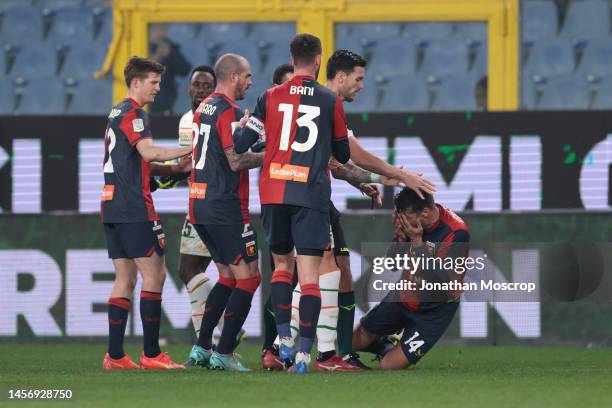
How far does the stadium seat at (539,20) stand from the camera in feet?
46.3

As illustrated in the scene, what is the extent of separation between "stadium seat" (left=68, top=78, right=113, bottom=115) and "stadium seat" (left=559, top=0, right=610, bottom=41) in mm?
4837

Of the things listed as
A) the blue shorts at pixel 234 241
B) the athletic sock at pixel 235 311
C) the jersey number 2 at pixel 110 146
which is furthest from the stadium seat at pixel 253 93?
the athletic sock at pixel 235 311

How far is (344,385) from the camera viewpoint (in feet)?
22.2

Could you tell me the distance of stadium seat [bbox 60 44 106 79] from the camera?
1434cm

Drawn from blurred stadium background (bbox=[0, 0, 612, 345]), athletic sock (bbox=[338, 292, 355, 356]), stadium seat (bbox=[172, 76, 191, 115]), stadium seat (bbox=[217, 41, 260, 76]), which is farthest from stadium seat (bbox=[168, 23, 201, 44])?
athletic sock (bbox=[338, 292, 355, 356])

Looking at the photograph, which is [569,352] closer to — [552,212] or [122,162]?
[552,212]

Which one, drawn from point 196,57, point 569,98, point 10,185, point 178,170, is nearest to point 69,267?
point 10,185

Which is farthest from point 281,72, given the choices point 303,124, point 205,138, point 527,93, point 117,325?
point 527,93

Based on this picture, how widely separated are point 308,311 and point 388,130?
14.4 ft

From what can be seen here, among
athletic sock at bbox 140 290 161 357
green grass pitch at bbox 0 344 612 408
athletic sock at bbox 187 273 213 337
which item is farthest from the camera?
athletic sock at bbox 187 273 213 337

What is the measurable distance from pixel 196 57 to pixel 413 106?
2375 mm

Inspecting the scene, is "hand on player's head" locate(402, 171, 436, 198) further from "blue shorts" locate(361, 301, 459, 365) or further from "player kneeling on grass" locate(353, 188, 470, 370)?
"blue shorts" locate(361, 301, 459, 365)

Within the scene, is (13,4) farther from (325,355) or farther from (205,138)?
(325,355)

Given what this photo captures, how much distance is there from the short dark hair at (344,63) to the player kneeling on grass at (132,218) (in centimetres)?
110
